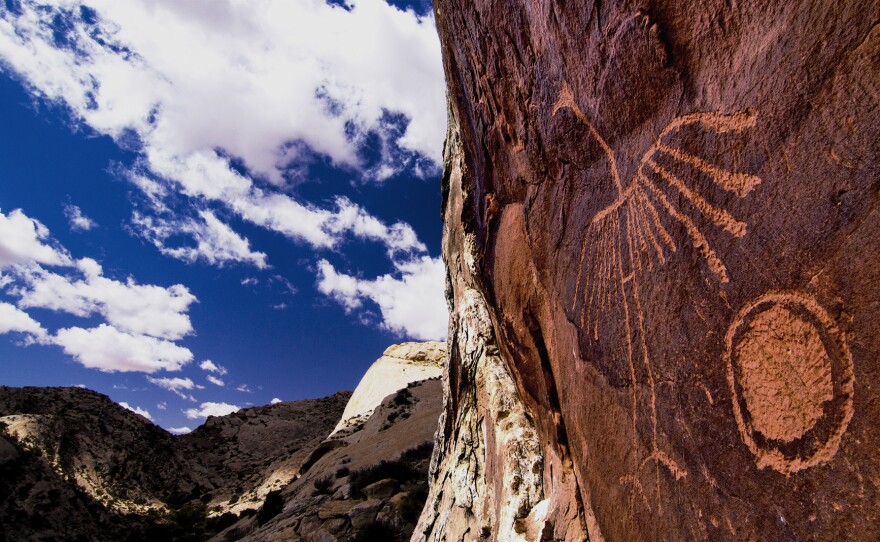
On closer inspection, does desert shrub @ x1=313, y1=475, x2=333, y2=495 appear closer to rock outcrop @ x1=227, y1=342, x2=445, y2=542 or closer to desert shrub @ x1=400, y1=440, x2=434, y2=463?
rock outcrop @ x1=227, y1=342, x2=445, y2=542

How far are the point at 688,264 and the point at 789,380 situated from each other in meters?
0.74

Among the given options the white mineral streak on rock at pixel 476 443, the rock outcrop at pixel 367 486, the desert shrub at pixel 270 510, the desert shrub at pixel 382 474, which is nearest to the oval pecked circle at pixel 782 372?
Answer: the white mineral streak on rock at pixel 476 443

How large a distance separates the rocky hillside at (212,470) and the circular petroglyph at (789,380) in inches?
302

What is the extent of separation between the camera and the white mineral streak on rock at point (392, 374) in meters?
26.7

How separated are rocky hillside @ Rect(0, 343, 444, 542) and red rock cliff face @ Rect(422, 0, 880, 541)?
20.8 feet

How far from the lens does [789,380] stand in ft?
6.28

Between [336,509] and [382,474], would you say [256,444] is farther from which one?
[336,509]

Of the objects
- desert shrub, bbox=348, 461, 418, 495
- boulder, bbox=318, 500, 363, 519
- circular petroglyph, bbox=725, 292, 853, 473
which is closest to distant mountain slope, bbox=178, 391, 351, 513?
desert shrub, bbox=348, 461, 418, 495

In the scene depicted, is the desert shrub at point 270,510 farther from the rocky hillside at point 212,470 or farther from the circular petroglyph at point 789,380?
the circular petroglyph at point 789,380

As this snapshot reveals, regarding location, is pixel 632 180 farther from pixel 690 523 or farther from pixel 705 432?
pixel 690 523

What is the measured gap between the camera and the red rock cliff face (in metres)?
1.70

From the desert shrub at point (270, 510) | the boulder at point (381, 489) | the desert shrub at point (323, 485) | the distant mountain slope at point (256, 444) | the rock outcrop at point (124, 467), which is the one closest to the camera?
the boulder at point (381, 489)

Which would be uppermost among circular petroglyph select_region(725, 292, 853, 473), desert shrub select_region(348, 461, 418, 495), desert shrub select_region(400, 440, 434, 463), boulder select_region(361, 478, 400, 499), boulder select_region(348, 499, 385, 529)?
desert shrub select_region(400, 440, 434, 463)

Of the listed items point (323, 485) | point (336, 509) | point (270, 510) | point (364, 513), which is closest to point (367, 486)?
point (336, 509)
